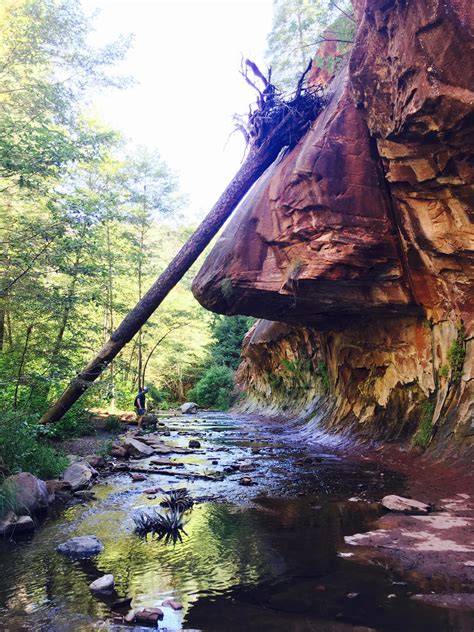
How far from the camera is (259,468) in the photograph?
1027cm

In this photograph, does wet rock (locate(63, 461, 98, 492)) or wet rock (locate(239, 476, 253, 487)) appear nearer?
wet rock (locate(63, 461, 98, 492))

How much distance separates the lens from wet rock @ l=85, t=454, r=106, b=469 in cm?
1016

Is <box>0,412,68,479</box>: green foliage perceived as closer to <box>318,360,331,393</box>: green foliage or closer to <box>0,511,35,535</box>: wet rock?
<box>0,511,35,535</box>: wet rock

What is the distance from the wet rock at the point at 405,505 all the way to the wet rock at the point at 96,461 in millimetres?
6414

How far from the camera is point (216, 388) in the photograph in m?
37.2

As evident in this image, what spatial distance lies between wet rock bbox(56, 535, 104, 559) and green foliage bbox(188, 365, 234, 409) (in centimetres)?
3059

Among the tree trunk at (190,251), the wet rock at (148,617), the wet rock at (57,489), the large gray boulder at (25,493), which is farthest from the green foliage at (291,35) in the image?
the wet rock at (148,617)

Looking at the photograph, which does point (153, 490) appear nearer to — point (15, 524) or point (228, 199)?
point (15, 524)

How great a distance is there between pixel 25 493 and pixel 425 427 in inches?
325

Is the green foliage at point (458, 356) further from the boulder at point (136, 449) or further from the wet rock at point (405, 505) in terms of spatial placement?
the boulder at point (136, 449)

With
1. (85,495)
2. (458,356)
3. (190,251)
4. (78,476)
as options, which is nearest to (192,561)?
(85,495)

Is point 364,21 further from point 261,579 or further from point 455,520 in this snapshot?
point 261,579

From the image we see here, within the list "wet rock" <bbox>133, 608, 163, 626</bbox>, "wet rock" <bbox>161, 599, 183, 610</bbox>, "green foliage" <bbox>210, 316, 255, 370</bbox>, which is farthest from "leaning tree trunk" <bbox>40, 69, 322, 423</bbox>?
"green foliage" <bbox>210, 316, 255, 370</bbox>

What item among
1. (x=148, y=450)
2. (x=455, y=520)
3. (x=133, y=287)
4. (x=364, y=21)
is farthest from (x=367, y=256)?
(x=133, y=287)
